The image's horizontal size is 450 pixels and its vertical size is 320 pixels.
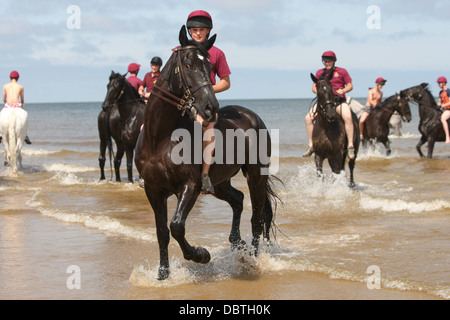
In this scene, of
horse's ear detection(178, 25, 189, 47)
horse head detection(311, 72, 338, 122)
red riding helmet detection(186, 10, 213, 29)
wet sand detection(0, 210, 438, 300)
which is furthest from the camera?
horse head detection(311, 72, 338, 122)

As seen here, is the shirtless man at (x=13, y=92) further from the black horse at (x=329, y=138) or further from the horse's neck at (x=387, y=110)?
the horse's neck at (x=387, y=110)

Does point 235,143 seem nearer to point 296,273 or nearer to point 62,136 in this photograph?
point 296,273

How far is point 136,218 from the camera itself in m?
10.1

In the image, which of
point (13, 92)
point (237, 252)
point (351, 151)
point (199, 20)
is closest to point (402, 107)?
point (351, 151)

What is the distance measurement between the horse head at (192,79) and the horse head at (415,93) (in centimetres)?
1576

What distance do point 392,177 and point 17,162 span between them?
10.6 m

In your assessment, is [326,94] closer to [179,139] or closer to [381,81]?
[179,139]

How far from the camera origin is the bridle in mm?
5434

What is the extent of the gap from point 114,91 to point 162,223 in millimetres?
8162

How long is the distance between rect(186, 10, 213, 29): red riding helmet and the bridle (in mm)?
501

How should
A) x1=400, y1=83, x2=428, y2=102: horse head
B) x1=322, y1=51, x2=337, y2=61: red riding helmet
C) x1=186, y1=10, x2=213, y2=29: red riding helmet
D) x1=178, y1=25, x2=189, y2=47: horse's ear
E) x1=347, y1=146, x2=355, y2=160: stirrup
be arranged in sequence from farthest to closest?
1. x1=400, y1=83, x2=428, y2=102: horse head
2. x1=347, y1=146, x2=355, y2=160: stirrup
3. x1=322, y1=51, x2=337, y2=61: red riding helmet
4. x1=186, y1=10, x2=213, y2=29: red riding helmet
5. x1=178, y1=25, x2=189, y2=47: horse's ear

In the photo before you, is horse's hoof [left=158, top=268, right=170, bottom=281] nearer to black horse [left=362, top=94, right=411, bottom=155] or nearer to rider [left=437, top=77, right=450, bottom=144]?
rider [left=437, top=77, right=450, bottom=144]

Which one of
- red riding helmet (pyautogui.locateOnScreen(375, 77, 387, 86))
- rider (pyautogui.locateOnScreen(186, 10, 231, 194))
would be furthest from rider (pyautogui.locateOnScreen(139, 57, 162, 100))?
red riding helmet (pyautogui.locateOnScreen(375, 77, 387, 86))
